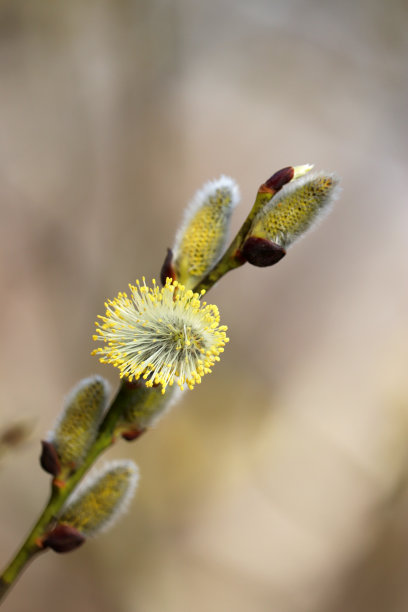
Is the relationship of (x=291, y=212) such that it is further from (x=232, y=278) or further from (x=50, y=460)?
(x=232, y=278)

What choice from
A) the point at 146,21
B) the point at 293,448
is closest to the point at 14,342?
the point at 293,448

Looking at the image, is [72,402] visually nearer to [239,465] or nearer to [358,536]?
[239,465]

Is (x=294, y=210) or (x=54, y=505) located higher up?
(x=294, y=210)

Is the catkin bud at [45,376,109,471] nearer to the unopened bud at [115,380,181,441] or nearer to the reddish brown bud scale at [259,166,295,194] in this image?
the unopened bud at [115,380,181,441]

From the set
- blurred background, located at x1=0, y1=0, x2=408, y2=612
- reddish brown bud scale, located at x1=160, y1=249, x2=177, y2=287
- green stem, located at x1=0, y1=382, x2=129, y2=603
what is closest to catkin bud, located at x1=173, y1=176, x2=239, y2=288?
reddish brown bud scale, located at x1=160, y1=249, x2=177, y2=287

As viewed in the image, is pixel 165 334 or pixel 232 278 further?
pixel 232 278

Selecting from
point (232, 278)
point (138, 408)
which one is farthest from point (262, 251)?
point (232, 278)
